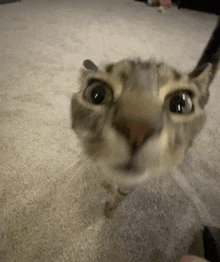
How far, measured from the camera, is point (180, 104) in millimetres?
787

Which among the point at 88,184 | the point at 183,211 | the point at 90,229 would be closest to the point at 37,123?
the point at 88,184

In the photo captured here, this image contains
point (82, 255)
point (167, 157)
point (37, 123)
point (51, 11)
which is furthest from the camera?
point (51, 11)

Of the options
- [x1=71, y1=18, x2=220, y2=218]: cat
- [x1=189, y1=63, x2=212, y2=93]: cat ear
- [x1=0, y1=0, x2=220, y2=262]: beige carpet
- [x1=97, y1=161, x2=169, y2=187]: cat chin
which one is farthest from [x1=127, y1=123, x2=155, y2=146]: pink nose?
[x1=0, y1=0, x2=220, y2=262]: beige carpet

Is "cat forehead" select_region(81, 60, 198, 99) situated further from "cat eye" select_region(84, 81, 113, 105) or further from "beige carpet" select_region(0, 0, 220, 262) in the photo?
"beige carpet" select_region(0, 0, 220, 262)

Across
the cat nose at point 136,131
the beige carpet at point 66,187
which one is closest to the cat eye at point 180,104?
the cat nose at point 136,131

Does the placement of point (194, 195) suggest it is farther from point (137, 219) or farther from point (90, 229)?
point (90, 229)

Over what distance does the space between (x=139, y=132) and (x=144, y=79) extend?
0.30 meters

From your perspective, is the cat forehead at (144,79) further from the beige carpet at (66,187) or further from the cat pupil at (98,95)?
the beige carpet at (66,187)

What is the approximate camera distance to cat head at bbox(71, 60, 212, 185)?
607mm

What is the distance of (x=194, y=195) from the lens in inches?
51.6

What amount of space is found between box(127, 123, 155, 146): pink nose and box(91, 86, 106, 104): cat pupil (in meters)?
0.30

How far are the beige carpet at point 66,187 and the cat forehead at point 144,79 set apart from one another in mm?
815

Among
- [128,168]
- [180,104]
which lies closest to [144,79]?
[180,104]

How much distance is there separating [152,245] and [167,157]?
2.44 feet
